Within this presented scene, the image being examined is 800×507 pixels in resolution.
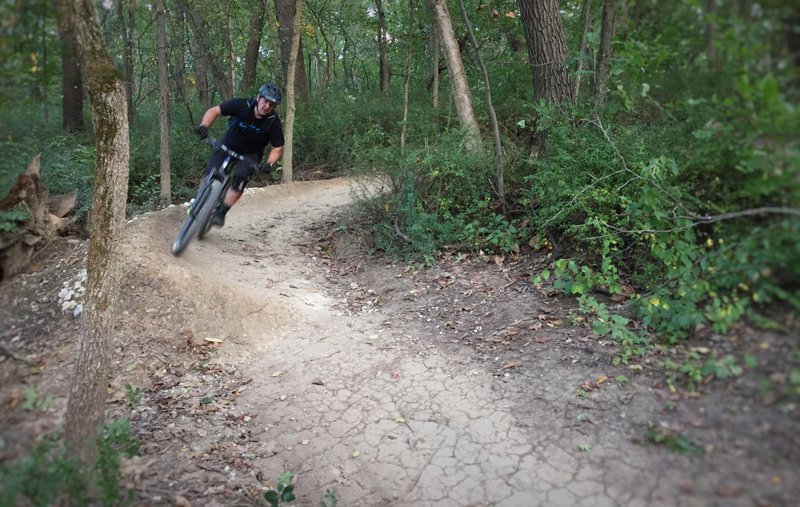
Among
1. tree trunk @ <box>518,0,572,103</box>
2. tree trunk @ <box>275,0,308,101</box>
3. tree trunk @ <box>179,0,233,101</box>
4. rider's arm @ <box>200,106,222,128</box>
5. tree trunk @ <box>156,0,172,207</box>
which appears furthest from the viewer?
tree trunk @ <box>275,0,308,101</box>

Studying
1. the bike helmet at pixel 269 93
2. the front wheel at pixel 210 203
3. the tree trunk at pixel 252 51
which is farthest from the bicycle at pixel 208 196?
the tree trunk at pixel 252 51

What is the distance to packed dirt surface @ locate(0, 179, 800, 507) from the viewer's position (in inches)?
106

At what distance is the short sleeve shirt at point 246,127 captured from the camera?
6.29 metres

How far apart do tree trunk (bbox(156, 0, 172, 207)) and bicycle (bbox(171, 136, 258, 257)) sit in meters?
3.80

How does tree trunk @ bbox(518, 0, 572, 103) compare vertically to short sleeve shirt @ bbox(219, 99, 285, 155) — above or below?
above

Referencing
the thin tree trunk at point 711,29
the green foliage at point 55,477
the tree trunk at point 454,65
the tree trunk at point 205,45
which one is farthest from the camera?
the tree trunk at point 205,45

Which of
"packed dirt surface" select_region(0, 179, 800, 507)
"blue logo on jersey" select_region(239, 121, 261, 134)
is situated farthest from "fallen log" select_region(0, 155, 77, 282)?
"blue logo on jersey" select_region(239, 121, 261, 134)

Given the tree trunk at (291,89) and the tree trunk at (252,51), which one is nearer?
the tree trunk at (291,89)

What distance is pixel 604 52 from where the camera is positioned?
5.21 meters

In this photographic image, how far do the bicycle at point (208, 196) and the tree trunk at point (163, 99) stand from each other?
380 centimetres

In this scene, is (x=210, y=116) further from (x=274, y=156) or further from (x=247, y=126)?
(x=274, y=156)

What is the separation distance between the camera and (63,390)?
3.81 metres

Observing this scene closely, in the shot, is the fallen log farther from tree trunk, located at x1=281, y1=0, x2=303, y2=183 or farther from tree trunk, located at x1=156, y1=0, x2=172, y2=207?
tree trunk, located at x1=281, y1=0, x2=303, y2=183

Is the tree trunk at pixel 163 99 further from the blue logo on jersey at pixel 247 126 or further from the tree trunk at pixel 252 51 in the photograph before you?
the tree trunk at pixel 252 51
